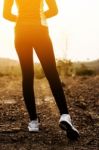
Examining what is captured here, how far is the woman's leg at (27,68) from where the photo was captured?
6.23 m

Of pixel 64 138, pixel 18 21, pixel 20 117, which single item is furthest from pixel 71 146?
pixel 20 117

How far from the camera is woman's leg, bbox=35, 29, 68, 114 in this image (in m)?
6.18

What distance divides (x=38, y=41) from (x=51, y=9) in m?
0.44

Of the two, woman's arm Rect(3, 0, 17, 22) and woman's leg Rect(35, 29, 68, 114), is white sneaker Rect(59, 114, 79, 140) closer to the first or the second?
woman's leg Rect(35, 29, 68, 114)

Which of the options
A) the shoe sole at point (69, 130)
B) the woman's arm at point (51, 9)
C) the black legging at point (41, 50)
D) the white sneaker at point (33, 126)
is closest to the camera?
the shoe sole at point (69, 130)

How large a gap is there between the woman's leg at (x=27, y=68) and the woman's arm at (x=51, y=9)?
1.52ft

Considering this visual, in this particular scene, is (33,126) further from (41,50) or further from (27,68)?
(41,50)

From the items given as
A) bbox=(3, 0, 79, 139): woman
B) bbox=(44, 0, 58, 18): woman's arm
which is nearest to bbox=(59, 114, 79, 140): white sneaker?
bbox=(3, 0, 79, 139): woman

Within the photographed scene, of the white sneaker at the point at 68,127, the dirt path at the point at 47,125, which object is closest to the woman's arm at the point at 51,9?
the white sneaker at the point at 68,127

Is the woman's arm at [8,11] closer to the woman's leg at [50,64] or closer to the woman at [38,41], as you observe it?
the woman at [38,41]

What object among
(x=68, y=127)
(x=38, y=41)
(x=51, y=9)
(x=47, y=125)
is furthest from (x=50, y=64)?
(x=47, y=125)

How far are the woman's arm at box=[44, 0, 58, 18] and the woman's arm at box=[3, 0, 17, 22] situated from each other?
393 mm

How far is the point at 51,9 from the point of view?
6.32 m

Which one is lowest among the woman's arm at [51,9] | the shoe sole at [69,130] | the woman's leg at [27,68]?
the shoe sole at [69,130]
